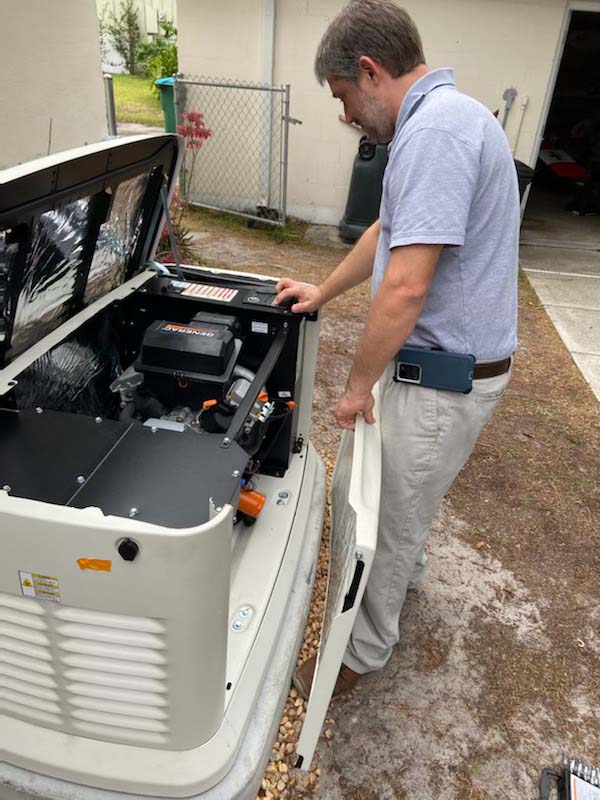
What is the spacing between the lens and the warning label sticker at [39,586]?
1133 mm

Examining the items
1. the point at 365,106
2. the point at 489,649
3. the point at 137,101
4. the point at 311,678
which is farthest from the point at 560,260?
the point at 137,101

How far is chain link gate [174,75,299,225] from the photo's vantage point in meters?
6.54

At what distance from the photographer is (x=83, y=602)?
1153 mm

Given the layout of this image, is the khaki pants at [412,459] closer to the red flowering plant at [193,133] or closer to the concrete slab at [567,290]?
the concrete slab at [567,290]

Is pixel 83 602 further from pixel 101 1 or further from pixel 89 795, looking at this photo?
pixel 101 1

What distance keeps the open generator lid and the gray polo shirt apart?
762 millimetres

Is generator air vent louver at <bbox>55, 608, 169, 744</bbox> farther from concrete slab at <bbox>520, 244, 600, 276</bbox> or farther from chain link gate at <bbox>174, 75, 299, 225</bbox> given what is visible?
concrete slab at <bbox>520, 244, 600, 276</bbox>

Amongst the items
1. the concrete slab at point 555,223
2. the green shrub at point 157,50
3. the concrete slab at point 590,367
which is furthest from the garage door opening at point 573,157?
the green shrub at point 157,50

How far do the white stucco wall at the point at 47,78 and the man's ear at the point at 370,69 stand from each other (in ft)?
8.99

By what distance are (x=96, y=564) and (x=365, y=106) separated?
1348 mm

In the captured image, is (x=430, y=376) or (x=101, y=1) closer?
(x=430, y=376)

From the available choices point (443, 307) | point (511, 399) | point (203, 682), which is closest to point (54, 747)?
point (203, 682)

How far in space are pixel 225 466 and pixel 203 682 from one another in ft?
1.53

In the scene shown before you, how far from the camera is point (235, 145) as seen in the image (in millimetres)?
6879
